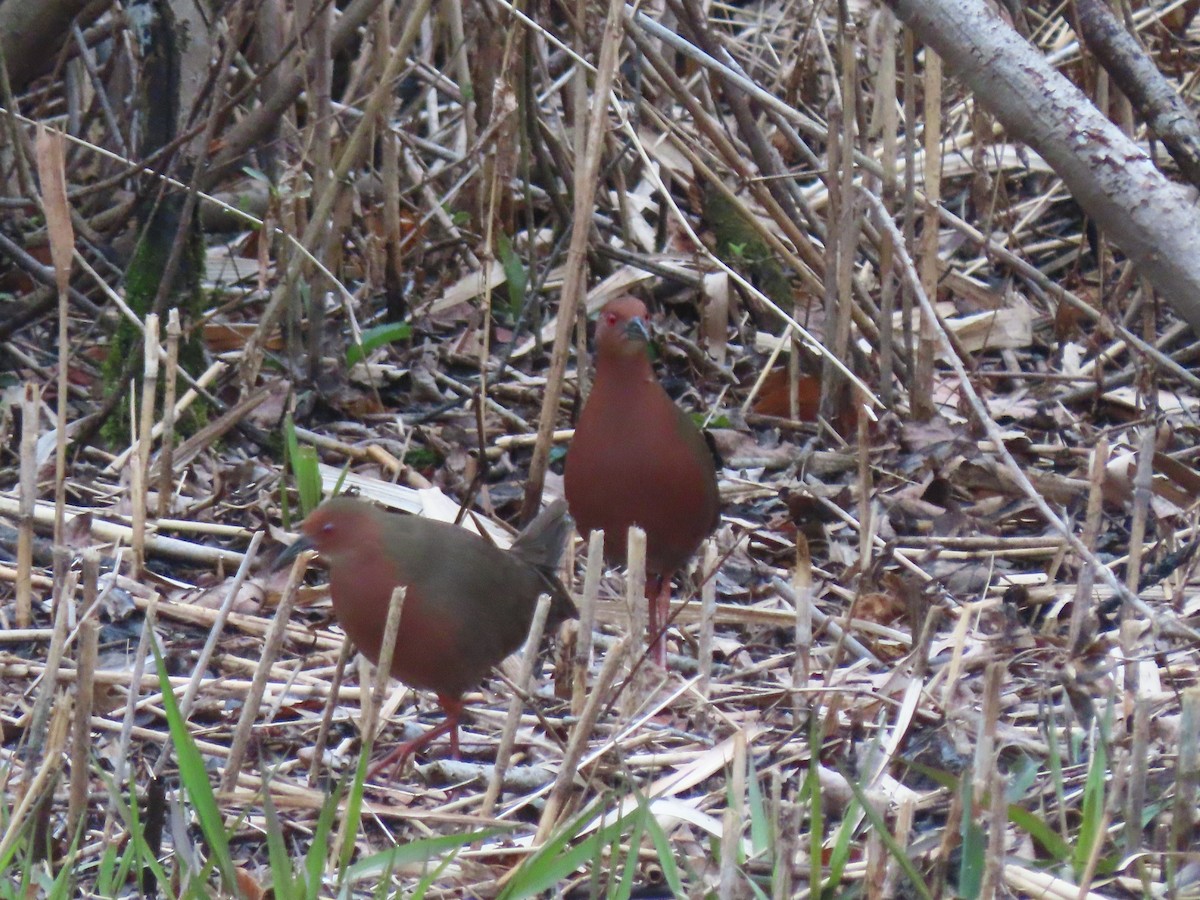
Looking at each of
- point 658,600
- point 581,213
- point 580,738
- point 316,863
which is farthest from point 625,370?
point 316,863

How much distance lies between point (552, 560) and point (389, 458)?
4.07ft

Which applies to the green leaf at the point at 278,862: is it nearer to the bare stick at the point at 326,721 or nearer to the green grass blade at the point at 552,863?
the green grass blade at the point at 552,863

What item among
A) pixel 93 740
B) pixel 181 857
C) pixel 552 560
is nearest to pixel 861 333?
pixel 552 560

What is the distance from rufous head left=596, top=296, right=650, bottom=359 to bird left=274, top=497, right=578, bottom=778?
0.75m

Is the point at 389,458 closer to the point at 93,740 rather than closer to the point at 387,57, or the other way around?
the point at 387,57

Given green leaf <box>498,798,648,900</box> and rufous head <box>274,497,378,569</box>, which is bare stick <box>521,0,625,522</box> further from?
green leaf <box>498,798,648,900</box>

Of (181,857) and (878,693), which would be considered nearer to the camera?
(181,857)

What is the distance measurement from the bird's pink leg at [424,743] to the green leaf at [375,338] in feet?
7.38

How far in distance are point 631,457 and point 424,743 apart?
109cm

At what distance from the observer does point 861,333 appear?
240 inches

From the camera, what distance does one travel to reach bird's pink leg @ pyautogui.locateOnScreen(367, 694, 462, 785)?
362 cm

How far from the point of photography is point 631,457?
4.45 m

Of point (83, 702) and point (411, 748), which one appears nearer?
point (83, 702)

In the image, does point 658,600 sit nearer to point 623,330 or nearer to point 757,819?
point 623,330
